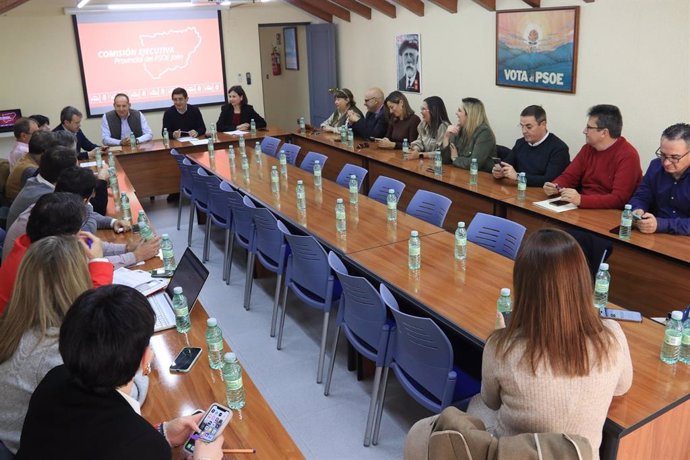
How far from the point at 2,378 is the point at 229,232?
3.17 metres

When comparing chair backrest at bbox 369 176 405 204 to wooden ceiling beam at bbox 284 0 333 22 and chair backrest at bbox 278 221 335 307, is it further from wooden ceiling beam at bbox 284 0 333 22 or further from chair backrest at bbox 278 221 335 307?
wooden ceiling beam at bbox 284 0 333 22

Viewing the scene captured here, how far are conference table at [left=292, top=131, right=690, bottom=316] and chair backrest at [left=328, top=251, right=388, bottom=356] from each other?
162 centimetres

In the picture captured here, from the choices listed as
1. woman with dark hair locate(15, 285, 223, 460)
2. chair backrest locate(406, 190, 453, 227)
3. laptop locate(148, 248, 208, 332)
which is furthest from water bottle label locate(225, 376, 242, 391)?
chair backrest locate(406, 190, 453, 227)

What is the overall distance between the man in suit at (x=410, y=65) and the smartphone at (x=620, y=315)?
19.3ft

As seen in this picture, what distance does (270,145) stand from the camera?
6.77m

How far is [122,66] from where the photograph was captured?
8.73 meters

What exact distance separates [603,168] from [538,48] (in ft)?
8.01

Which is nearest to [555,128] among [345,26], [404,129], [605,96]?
[605,96]

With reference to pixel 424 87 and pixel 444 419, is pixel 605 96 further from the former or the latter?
pixel 444 419

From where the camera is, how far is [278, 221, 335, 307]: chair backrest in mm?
3385

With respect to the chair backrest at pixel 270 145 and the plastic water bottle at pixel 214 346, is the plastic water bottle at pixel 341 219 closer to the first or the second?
the plastic water bottle at pixel 214 346

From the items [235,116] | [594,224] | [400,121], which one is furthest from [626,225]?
[235,116]

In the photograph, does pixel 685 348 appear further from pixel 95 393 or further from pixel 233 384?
pixel 95 393

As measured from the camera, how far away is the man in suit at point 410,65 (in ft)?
26.0
